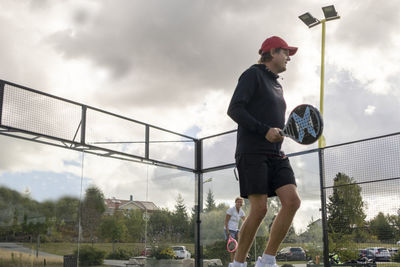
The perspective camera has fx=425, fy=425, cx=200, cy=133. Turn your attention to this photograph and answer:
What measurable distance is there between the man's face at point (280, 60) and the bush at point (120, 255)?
219 inches

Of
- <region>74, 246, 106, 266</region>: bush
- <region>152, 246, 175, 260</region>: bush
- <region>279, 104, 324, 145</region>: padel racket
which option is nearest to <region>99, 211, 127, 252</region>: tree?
<region>74, 246, 106, 266</region>: bush

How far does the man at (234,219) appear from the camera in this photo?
8383 mm

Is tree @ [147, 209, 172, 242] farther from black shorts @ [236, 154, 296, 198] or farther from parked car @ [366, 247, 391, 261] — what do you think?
black shorts @ [236, 154, 296, 198]

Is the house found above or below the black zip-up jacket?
below

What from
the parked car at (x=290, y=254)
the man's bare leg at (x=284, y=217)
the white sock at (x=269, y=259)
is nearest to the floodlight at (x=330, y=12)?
the parked car at (x=290, y=254)

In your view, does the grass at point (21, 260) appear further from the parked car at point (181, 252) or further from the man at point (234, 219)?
the man at point (234, 219)

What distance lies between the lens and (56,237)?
267 inches

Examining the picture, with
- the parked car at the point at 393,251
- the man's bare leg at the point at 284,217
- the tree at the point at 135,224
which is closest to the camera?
the man's bare leg at the point at 284,217

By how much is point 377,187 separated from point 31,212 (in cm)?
540

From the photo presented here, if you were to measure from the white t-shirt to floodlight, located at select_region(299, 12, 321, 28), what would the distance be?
4466 mm

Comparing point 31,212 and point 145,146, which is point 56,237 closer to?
point 31,212

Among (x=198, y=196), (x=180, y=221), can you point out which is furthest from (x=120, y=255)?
(x=198, y=196)

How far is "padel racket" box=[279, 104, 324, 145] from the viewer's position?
2.71m

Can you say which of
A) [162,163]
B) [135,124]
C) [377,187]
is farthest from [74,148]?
[377,187]
